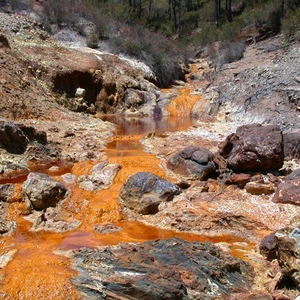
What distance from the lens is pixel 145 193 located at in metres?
6.64

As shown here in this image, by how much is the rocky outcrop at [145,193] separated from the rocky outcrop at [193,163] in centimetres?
73

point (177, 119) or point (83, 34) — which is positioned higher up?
point (83, 34)

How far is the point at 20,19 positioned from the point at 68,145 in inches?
401

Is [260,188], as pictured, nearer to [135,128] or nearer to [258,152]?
[258,152]

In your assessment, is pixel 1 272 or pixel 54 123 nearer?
pixel 1 272

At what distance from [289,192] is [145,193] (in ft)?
7.92

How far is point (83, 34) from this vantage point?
70.2 feet

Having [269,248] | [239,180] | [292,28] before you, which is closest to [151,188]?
[239,180]

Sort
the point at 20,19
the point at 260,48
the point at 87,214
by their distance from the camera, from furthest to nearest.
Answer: the point at 260,48 → the point at 20,19 → the point at 87,214

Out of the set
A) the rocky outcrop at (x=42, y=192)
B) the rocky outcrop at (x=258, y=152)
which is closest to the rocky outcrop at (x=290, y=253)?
the rocky outcrop at (x=258, y=152)

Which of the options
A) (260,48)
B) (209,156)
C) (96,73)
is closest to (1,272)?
(209,156)

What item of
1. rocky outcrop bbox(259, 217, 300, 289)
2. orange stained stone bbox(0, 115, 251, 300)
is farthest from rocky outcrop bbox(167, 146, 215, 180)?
rocky outcrop bbox(259, 217, 300, 289)

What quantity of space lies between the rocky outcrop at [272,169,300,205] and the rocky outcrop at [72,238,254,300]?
2.07 metres

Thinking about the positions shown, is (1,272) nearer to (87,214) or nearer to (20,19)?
(87,214)
